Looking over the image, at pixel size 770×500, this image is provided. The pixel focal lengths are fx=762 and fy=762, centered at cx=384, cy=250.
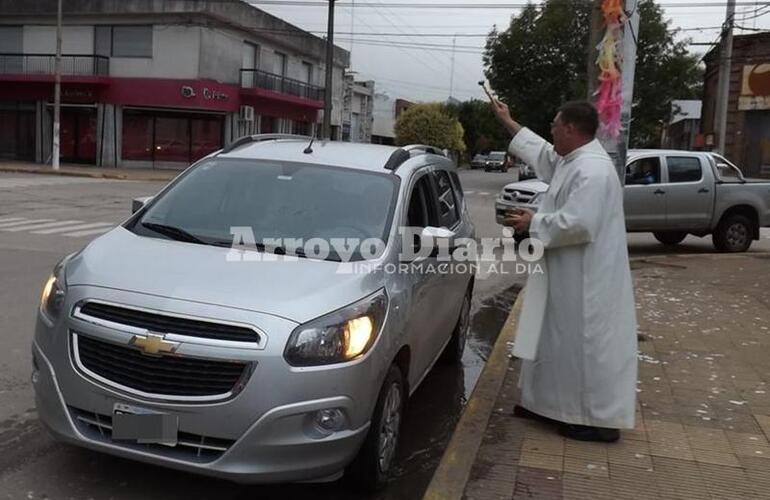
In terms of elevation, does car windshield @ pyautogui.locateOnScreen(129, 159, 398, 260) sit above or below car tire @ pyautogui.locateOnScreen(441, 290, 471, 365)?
above

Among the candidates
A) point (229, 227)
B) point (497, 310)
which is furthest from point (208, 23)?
point (229, 227)

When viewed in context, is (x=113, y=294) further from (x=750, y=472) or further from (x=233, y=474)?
(x=750, y=472)

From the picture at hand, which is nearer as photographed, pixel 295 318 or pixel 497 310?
pixel 295 318

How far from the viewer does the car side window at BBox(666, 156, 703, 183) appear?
1371 centimetres

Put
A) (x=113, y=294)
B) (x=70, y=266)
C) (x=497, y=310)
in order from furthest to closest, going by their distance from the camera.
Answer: (x=497, y=310)
(x=70, y=266)
(x=113, y=294)

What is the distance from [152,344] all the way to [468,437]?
6.48 feet

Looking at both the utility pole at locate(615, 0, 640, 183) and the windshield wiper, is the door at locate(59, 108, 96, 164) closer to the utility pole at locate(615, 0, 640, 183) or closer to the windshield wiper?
the utility pole at locate(615, 0, 640, 183)

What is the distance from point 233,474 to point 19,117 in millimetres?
37094

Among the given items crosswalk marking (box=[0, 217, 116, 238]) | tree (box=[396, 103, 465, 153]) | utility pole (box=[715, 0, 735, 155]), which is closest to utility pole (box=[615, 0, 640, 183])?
crosswalk marking (box=[0, 217, 116, 238])

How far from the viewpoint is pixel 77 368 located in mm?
3502

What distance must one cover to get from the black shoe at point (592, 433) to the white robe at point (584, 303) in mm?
93

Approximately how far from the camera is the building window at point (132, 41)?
33625 mm

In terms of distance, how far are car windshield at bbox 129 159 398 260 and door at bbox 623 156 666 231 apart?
32.0 feet

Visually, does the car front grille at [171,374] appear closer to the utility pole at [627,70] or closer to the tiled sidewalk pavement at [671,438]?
the tiled sidewalk pavement at [671,438]
